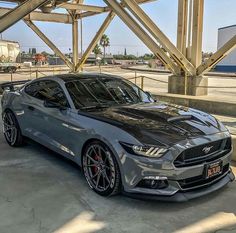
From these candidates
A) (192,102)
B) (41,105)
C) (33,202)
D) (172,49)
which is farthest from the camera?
(172,49)

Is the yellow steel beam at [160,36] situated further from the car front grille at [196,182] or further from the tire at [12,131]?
the car front grille at [196,182]

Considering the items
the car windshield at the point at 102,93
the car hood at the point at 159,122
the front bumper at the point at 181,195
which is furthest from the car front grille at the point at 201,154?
the car windshield at the point at 102,93

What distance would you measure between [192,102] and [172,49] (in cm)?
198

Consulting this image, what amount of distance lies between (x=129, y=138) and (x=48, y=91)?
7.31 feet

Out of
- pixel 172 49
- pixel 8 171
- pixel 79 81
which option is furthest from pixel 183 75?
pixel 8 171

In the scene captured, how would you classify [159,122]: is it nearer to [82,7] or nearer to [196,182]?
[196,182]

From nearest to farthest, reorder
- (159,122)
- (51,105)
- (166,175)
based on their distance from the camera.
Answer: (166,175)
(159,122)
(51,105)

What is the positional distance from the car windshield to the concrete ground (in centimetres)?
103

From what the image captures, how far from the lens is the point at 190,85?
468 inches

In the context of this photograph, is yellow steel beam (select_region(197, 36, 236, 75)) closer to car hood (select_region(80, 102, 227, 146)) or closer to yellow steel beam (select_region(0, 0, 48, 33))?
yellow steel beam (select_region(0, 0, 48, 33))

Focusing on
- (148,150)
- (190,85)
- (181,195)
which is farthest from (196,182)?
(190,85)

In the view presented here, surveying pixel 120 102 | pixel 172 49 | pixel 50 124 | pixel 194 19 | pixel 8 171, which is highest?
pixel 194 19

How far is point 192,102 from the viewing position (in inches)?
422

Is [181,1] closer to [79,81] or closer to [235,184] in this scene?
[79,81]
